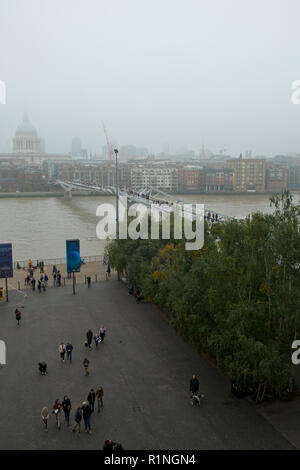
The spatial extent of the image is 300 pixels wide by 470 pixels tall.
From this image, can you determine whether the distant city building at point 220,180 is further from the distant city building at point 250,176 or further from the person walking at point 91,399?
the person walking at point 91,399

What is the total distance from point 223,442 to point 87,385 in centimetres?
241

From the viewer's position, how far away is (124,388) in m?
6.80

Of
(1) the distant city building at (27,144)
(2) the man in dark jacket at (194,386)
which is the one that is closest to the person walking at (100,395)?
(2) the man in dark jacket at (194,386)

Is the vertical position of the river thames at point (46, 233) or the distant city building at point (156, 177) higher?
the distant city building at point (156, 177)

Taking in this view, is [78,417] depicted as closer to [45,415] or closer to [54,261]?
[45,415]

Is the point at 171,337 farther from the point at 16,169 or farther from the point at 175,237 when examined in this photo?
the point at 16,169

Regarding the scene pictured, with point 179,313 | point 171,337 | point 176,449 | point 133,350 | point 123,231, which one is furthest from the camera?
point 123,231

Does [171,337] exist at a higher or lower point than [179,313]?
lower

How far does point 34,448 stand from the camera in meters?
5.30

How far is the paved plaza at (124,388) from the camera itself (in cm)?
550

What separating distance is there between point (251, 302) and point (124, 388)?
2358mm

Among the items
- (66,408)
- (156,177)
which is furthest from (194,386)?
(156,177)

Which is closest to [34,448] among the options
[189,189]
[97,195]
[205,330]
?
[205,330]

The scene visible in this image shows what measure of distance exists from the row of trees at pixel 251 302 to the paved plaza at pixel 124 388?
580 mm
